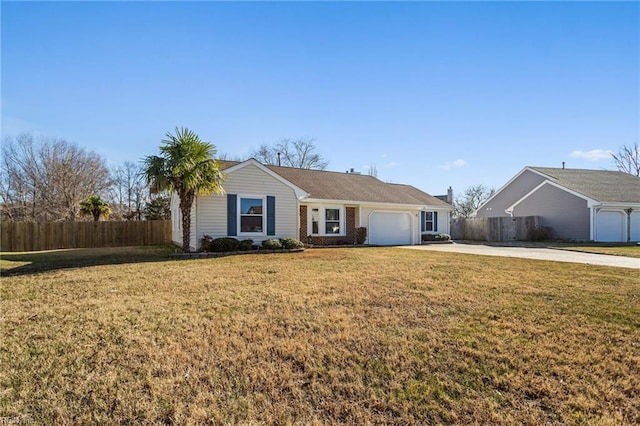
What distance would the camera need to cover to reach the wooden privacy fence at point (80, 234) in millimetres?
17562

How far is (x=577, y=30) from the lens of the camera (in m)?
11.0

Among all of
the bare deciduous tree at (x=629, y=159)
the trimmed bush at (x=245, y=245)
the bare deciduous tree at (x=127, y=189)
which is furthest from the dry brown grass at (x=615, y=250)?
the bare deciduous tree at (x=127, y=189)

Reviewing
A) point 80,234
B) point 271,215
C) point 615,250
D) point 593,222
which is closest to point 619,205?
point 593,222

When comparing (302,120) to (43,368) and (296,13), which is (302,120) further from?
(43,368)

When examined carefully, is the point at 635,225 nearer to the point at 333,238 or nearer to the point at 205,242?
the point at 333,238

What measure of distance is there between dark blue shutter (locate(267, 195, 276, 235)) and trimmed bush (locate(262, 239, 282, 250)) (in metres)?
1.03

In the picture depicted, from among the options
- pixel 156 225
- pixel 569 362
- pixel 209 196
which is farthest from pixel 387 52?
pixel 156 225

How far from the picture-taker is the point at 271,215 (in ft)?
51.9

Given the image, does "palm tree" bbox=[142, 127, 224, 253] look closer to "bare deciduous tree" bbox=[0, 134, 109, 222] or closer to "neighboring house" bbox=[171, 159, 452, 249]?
"neighboring house" bbox=[171, 159, 452, 249]

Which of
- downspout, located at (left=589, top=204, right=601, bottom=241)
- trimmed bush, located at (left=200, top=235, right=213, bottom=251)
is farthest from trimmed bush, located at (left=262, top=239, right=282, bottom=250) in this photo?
downspout, located at (left=589, top=204, right=601, bottom=241)

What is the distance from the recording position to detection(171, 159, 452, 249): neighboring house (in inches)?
589

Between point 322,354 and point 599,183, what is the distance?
29816 millimetres

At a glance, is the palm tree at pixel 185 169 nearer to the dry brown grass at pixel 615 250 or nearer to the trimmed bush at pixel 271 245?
the trimmed bush at pixel 271 245

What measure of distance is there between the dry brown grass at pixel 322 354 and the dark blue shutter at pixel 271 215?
27.4ft
